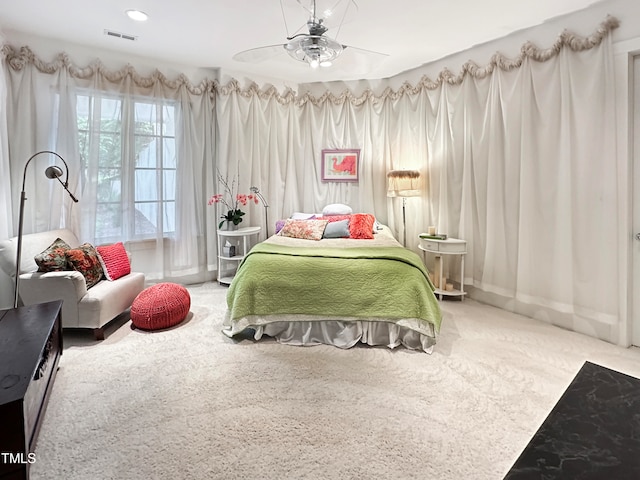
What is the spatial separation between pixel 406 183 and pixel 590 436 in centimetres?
A: 378

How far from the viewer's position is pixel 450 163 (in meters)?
3.96

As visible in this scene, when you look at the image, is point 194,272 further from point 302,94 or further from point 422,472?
point 422,472

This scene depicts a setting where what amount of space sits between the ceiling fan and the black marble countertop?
2416 millimetres

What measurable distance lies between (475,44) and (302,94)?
89.0 inches

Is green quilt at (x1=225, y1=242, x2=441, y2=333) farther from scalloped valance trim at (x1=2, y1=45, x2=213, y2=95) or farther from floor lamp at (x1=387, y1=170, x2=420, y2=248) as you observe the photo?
scalloped valance trim at (x1=2, y1=45, x2=213, y2=95)

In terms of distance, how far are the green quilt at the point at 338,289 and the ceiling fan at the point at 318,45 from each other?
1.58 metres

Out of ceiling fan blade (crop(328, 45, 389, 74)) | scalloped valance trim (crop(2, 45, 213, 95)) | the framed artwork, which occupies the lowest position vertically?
the framed artwork

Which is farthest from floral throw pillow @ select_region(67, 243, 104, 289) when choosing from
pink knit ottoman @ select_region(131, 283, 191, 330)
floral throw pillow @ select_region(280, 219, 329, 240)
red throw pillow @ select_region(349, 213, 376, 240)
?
red throw pillow @ select_region(349, 213, 376, 240)

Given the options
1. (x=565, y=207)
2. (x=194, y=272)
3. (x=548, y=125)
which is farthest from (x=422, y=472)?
(x=194, y=272)

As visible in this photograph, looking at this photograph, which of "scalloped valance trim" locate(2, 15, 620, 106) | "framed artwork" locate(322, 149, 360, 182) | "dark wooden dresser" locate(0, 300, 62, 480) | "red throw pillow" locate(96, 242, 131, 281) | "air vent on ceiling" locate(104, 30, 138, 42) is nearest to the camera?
"dark wooden dresser" locate(0, 300, 62, 480)

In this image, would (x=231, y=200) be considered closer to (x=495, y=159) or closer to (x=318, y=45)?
(x=318, y=45)

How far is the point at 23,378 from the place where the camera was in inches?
52.7

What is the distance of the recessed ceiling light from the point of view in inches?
115

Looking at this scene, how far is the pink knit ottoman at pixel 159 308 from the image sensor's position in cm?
297
